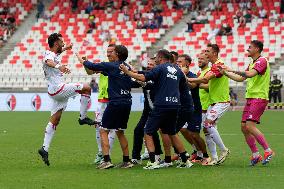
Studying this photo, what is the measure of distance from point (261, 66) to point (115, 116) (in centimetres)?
282

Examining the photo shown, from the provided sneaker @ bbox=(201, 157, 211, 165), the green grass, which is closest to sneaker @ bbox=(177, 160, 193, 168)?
the green grass

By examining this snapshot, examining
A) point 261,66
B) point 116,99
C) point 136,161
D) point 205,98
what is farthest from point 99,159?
point 261,66

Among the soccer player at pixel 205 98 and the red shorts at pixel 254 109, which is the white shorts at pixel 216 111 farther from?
the red shorts at pixel 254 109

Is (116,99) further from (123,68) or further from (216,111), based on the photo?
(216,111)

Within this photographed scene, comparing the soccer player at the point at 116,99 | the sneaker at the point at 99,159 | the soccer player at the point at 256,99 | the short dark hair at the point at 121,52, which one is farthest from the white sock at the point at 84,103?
the soccer player at the point at 256,99

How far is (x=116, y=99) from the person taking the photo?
1448cm

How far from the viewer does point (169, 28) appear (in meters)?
49.1

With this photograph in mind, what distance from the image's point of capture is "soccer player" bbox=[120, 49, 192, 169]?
45.7ft

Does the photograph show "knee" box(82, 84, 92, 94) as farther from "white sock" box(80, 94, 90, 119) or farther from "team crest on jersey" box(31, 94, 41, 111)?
"team crest on jersey" box(31, 94, 41, 111)

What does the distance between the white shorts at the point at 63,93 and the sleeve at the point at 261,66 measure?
10.9 feet

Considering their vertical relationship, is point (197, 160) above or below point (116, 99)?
below

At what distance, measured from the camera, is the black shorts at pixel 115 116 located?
1451 cm

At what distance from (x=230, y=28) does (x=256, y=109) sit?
32740 mm

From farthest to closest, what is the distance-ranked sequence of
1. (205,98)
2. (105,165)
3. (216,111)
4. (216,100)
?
1. (205,98)
2. (216,100)
3. (216,111)
4. (105,165)
